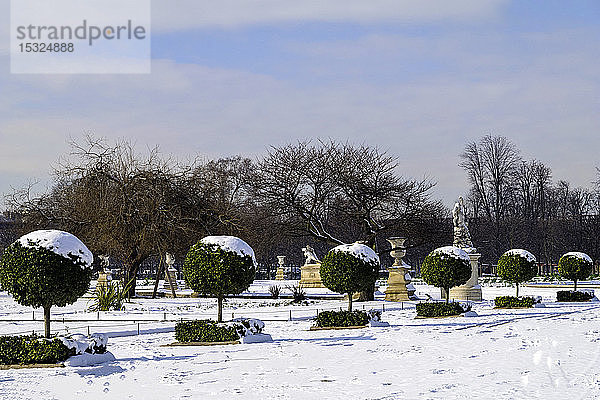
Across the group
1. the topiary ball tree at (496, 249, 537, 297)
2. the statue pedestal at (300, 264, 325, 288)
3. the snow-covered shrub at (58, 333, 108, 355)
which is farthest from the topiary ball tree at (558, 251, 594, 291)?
the snow-covered shrub at (58, 333, 108, 355)

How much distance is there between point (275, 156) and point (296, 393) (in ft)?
88.0

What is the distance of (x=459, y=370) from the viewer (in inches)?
546

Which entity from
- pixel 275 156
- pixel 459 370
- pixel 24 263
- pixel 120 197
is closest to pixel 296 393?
pixel 459 370

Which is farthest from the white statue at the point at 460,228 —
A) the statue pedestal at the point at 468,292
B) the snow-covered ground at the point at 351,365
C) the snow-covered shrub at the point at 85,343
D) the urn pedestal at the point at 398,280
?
the snow-covered shrub at the point at 85,343

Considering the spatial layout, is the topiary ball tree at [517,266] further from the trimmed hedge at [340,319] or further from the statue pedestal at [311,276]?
the statue pedestal at [311,276]

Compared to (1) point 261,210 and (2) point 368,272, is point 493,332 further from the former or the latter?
(1) point 261,210

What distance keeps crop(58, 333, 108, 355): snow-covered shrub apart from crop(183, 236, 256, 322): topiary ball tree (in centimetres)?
325

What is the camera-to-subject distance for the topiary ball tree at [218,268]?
18.3 m

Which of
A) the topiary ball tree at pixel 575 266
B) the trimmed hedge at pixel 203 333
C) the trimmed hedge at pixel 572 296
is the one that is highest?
the topiary ball tree at pixel 575 266

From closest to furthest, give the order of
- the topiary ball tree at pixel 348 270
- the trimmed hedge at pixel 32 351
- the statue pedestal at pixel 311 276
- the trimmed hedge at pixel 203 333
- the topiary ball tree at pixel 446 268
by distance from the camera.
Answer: the trimmed hedge at pixel 32 351, the trimmed hedge at pixel 203 333, the topiary ball tree at pixel 348 270, the topiary ball tree at pixel 446 268, the statue pedestal at pixel 311 276

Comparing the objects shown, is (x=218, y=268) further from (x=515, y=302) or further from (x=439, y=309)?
(x=515, y=302)

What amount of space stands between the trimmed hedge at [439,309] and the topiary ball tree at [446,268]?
615mm

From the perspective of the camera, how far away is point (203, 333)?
59.9 feet

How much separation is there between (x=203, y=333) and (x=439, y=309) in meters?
10.6
